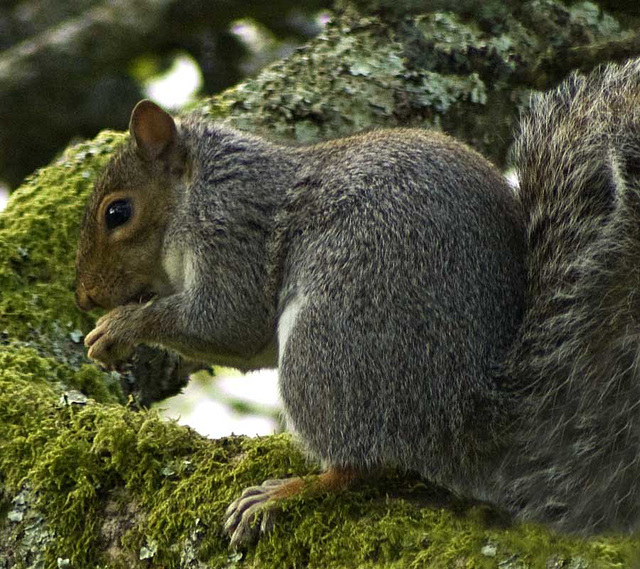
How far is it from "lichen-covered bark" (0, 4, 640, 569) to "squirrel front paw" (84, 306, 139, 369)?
14 centimetres

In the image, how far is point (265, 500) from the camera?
235 centimetres

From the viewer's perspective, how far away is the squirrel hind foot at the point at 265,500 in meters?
2.27

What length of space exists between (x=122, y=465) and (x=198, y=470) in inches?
7.8

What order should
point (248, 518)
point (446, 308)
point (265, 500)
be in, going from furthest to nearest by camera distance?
1. point (446, 308)
2. point (265, 500)
3. point (248, 518)

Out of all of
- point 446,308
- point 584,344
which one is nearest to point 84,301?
point 446,308

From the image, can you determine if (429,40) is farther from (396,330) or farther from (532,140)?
(396,330)

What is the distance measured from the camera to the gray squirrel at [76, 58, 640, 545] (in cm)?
228

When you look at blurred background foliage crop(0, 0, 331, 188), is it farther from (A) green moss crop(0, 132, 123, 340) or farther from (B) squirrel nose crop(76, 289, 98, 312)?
(B) squirrel nose crop(76, 289, 98, 312)

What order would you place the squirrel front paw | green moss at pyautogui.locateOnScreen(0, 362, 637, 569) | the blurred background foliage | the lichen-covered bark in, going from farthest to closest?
the blurred background foliage
the squirrel front paw
the lichen-covered bark
green moss at pyautogui.locateOnScreen(0, 362, 637, 569)

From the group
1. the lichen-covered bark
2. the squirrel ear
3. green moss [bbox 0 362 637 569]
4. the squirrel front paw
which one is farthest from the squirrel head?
green moss [bbox 0 362 637 569]

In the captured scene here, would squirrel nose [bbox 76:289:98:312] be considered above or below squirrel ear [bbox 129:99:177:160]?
below

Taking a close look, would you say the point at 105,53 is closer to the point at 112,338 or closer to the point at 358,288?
the point at 112,338

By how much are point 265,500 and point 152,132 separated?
1340mm

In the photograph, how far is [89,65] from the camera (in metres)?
4.02
